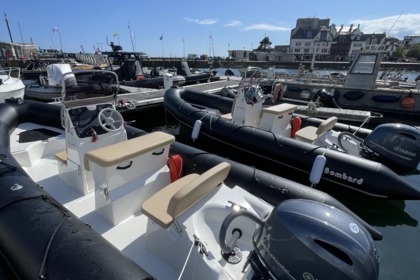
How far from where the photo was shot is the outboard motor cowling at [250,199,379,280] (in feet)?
3.99

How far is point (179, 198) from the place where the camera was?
6.18 feet

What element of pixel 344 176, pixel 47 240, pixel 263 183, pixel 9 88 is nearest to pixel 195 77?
pixel 9 88

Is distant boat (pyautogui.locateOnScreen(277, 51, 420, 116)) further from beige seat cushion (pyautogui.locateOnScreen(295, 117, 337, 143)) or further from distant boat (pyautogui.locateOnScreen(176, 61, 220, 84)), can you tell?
distant boat (pyautogui.locateOnScreen(176, 61, 220, 84))

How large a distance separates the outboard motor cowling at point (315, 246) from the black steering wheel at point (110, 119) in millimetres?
2633

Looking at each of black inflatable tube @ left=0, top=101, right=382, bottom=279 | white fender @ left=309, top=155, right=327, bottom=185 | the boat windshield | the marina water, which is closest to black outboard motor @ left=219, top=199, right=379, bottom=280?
black inflatable tube @ left=0, top=101, right=382, bottom=279

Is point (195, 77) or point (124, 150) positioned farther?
point (195, 77)

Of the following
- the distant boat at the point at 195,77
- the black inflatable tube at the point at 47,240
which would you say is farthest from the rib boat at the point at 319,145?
the distant boat at the point at 195,77

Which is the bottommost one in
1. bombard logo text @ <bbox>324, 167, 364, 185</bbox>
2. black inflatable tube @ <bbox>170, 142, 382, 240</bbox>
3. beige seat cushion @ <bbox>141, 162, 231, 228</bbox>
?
bombard logo text @ <bbox>324, 167, 364, 185</bbox>

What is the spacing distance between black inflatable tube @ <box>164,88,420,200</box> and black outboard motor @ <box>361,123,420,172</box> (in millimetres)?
392

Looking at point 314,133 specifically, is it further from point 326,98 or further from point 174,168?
point 326,98

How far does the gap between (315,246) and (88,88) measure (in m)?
3.37

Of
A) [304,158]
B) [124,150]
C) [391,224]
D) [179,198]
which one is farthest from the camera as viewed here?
[304,158]

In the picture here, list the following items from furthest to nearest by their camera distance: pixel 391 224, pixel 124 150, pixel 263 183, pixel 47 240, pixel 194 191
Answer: pixel 391 224
pixel 263 183
pixel 124 150
pixel 194 191
pixel 47 240

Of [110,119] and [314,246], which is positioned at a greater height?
[110,119]
